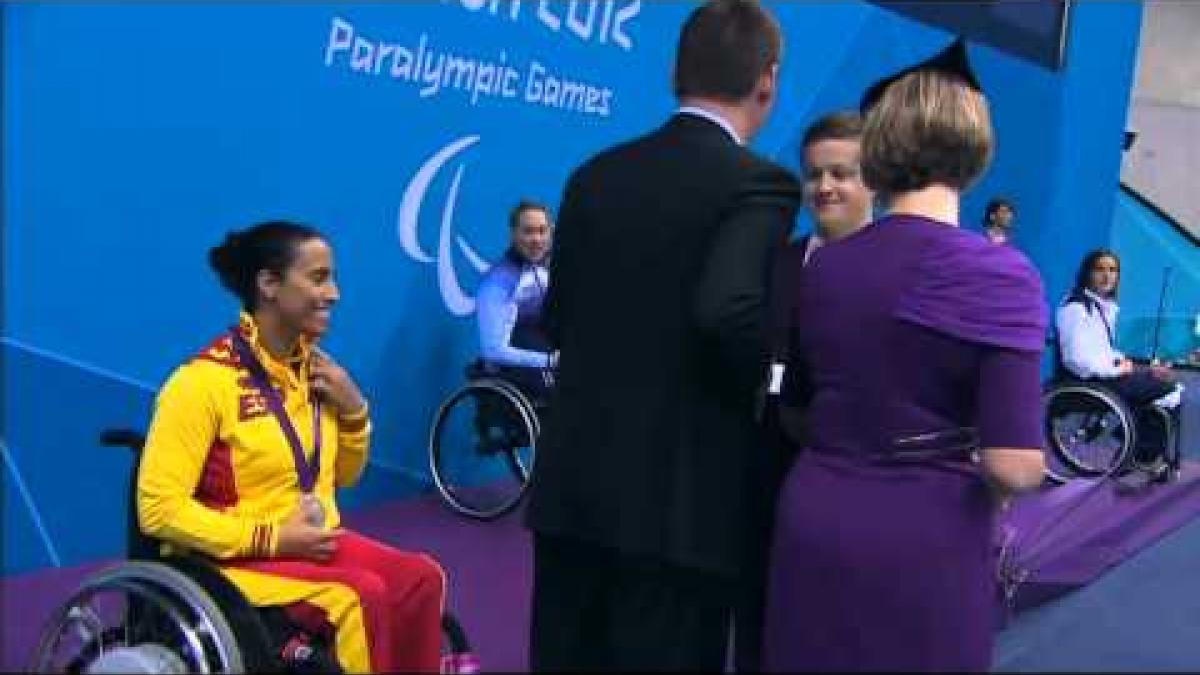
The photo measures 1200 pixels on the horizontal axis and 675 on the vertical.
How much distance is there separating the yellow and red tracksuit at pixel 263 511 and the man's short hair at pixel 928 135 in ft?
3.78

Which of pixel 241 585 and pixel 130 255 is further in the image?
pixel 130 255

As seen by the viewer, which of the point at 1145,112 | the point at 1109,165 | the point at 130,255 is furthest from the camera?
the point at 1145,112

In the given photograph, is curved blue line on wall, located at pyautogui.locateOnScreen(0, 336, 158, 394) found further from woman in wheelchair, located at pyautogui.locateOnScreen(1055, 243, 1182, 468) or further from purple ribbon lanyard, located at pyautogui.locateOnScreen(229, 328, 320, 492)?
woman in wheelchair, located at pyautogui.locateOnScreen(1055, 243, 1182, 468)

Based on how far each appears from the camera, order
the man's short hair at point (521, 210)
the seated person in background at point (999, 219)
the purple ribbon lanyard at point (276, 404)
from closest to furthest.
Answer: the purple ribbon lanyard at point (276, 404)
the man's short hair at point (521, 210)
the seated person in background at point (999, 219)

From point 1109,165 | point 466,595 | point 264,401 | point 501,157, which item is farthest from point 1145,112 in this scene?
point 264,401

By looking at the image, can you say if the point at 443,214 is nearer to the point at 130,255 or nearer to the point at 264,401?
the point at 130,255

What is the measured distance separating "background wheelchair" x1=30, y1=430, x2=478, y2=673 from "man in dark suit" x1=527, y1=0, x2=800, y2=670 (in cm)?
56

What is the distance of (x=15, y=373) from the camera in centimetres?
325

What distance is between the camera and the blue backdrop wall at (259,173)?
3281 millimetres

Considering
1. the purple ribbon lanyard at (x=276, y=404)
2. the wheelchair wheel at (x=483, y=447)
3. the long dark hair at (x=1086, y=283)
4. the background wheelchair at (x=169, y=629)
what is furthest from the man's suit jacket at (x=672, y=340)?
the long dark hair at (x=1086, y=283)

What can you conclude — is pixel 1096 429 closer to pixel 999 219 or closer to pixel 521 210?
pixel 999 219

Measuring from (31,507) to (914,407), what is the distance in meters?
2.46

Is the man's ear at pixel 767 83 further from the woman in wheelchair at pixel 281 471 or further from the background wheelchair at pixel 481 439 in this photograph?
the background wheelchair at pixel 481 439

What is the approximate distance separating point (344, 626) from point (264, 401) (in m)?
0.39
